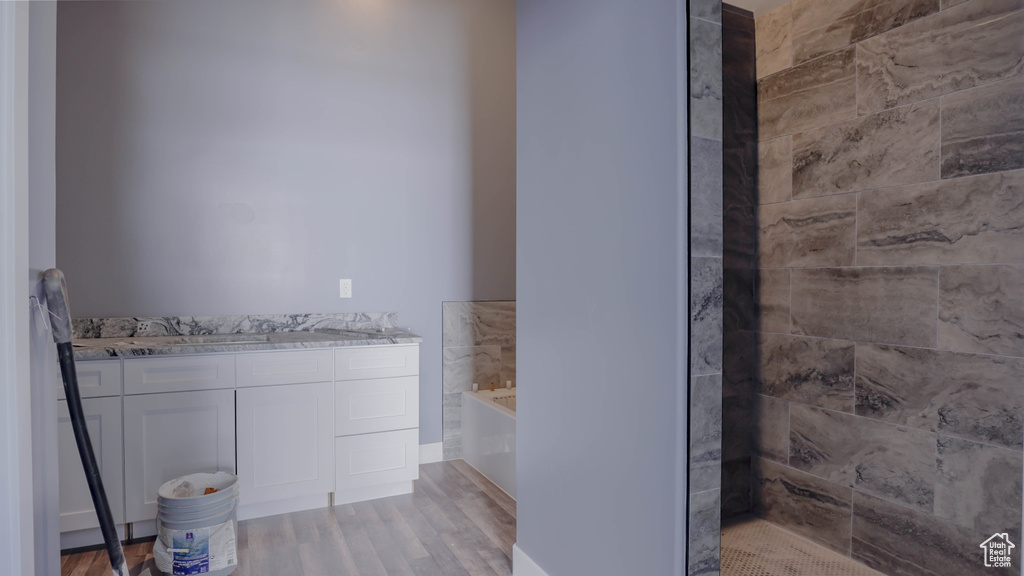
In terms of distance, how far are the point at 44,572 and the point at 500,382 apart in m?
2.65

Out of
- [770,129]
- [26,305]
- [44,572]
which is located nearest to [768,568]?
[770,129]

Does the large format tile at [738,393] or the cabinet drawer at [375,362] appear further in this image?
the cabinet drawer at [375,362]

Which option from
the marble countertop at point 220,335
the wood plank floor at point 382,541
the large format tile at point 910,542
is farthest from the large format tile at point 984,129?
the marble countertop at point 220,335

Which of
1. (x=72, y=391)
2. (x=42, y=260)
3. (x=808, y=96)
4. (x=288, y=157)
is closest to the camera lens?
(x=42, y=260)

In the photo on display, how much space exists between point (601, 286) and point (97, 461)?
210cm

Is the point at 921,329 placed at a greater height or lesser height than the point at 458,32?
lesser

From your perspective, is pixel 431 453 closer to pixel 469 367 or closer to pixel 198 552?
pixel 469 367

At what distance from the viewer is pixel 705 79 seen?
135cm

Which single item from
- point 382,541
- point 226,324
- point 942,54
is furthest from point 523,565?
point 942,54

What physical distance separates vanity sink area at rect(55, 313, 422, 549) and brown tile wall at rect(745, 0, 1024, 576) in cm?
169

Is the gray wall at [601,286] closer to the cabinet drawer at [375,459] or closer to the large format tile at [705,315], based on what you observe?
the large format tile at [705,315]

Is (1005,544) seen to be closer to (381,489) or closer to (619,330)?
(619,330)

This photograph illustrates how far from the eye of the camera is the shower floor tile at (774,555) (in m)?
1.82

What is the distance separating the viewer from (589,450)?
171 cm
